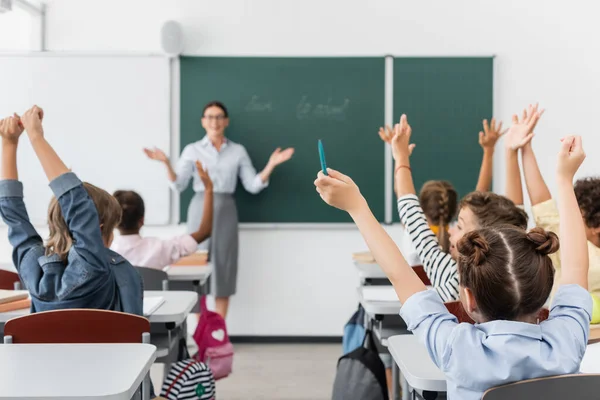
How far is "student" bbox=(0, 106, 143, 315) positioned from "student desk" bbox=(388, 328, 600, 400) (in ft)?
2.81

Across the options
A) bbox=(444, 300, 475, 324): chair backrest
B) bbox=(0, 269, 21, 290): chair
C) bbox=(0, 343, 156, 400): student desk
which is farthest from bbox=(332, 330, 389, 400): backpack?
bbox=(0, 269, 21, 290): chair

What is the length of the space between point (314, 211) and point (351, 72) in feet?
3.49

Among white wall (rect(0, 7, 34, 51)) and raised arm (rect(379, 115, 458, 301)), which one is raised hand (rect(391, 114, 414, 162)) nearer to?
raised arm (rect(379, 115, 458, 301))

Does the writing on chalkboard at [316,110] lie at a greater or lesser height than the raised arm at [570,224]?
greater

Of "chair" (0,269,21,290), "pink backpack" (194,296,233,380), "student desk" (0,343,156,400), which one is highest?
"student desk" (0,343,156,400)

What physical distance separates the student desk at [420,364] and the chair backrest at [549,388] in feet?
0.85

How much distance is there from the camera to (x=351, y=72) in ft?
16.3

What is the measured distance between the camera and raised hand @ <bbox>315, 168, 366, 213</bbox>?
125 centimetres

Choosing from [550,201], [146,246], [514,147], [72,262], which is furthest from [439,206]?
[72,262]

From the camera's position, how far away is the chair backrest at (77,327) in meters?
1.76

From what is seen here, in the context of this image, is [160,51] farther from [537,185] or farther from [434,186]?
[537,185]

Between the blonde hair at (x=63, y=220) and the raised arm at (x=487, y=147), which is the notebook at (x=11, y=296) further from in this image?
the raised arm at (x=487, y=147)

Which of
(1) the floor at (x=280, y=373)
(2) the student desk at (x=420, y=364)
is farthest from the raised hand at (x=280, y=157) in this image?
(2) the student desk at (x=420, y=364)

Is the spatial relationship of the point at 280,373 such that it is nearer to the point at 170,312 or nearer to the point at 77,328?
the point at 170,312
